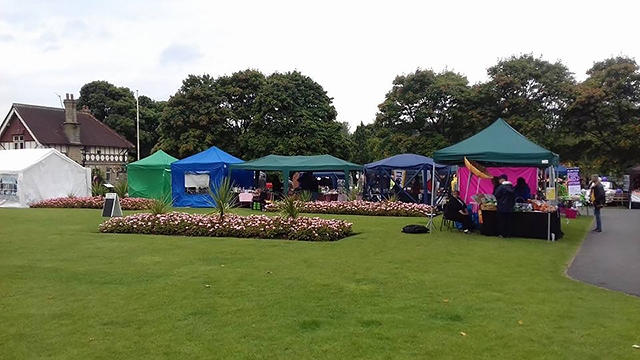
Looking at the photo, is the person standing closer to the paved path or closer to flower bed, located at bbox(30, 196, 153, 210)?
the paved path

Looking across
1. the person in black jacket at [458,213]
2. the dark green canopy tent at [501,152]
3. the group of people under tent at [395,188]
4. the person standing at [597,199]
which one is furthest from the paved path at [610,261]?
the group of people under tent at [395,188]

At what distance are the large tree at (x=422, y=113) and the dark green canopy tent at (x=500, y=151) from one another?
68.2 ft

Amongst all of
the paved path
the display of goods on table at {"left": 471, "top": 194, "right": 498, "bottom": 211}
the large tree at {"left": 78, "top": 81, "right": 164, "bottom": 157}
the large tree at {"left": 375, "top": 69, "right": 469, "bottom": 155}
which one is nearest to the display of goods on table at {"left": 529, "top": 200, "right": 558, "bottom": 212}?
the display of goods on table at {"left": 471, "top": 194, "right": 498, "bottom": 211}

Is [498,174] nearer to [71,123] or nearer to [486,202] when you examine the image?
[486,202]

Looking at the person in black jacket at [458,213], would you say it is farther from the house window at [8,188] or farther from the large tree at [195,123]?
the large tree at [195,123]

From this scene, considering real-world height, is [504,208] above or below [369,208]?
above

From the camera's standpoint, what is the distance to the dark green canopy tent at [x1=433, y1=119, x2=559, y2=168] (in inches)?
537

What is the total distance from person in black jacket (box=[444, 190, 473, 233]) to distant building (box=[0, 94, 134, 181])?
4274 cm

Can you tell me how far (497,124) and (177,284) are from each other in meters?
11.4

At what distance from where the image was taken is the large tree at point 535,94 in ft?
110

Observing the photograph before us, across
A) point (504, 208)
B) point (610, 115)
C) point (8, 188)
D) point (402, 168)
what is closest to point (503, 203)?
point (504, 208)

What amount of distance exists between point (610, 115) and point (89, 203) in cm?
2917

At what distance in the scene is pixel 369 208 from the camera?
21172 millimetres

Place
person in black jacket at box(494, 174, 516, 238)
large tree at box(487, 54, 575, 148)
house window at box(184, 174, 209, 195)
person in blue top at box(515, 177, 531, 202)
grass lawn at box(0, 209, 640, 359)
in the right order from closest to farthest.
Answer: grass lawn at box(0, 209, 640, 359) → person in black jacket at box(494, 174, 516, 238) → person in blue top at box(515, 177, 531, 202) → house window at box(184, 174, 209, 195) → large tree at box(487, 54, 575, 148)
